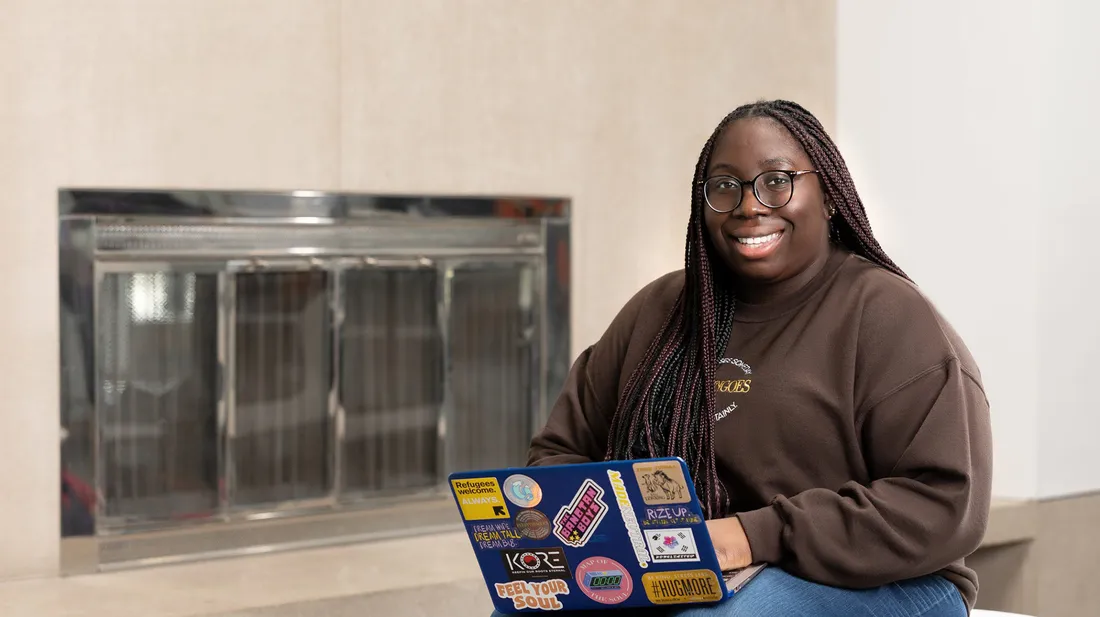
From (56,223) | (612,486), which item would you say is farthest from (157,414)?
(612,486)

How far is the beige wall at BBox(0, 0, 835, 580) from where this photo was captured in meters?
2.68

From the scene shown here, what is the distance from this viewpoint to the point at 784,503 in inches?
59.6

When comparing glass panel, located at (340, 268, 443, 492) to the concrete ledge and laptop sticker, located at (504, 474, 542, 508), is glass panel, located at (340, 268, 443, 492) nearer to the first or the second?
the concrete ledge

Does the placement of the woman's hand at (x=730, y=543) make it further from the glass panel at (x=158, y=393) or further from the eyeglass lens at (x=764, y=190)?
the glass panel at (x=158, y=393)

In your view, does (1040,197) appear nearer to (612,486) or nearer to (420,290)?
(420,290)

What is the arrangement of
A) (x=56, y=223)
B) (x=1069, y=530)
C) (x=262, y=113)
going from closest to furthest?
(x=56, y=223), (x=262, y=113), (x=1069, y=530)

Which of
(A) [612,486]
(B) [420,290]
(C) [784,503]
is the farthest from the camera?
(B) [420,290]

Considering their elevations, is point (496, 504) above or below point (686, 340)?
below

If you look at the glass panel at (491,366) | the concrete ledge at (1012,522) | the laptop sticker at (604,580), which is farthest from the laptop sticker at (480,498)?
the concrete ledge at (1012,522)

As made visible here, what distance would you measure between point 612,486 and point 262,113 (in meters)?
1.76

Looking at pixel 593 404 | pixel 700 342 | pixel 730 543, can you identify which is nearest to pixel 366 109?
pixel 593 404

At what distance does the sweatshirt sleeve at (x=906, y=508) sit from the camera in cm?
147

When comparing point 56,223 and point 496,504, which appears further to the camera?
point 56,223

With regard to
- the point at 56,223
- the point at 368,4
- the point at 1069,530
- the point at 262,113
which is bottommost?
the point at 1069,530
